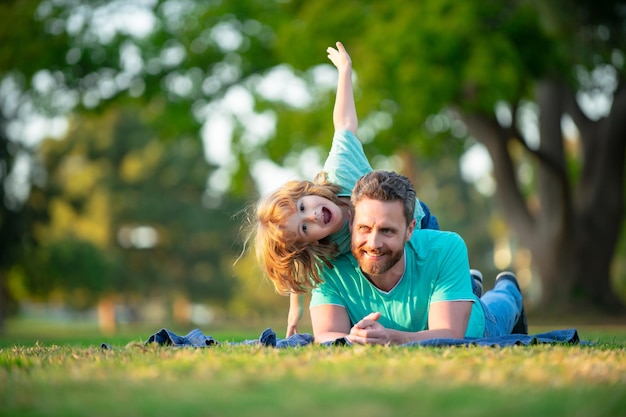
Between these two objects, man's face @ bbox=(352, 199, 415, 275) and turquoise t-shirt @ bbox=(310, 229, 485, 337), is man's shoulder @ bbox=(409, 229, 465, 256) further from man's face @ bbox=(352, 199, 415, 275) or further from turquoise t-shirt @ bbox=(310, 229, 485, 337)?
man's face @ bbox=(352, 199, 415, 275)

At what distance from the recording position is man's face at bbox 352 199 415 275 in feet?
16.9

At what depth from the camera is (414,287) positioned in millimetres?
5520

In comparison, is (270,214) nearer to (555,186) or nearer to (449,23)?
(449,23)

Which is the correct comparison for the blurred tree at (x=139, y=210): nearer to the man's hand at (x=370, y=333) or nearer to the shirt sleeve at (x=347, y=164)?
the shirt sleeve at (x=347, y=164)

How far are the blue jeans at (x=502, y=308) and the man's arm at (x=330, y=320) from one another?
39.4 inches

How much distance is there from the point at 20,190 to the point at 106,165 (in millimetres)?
14532

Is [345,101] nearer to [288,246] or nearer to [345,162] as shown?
[345,162]

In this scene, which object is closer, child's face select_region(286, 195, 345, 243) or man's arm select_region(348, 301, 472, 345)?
man's arm select_region(348, 301, 472, 345)

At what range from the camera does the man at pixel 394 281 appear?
516 centimetres

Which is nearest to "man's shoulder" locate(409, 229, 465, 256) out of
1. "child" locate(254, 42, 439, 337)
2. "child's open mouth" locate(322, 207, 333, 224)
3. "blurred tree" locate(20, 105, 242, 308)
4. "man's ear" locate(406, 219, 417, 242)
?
"man's ear" locate(406, 219, 417, 242)

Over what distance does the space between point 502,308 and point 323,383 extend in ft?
11.3

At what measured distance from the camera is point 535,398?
3039mm

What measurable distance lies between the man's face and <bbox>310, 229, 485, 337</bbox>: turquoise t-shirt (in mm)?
316

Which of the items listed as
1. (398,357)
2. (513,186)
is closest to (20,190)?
(513,186)
